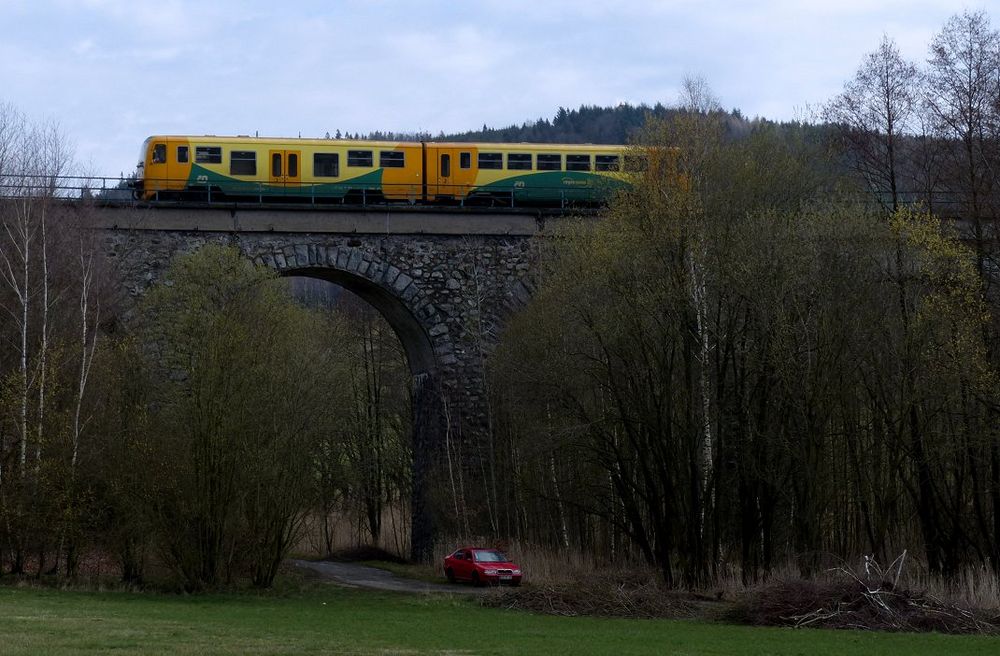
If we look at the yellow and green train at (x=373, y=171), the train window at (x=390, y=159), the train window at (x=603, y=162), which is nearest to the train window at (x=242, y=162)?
the yellow and green train at (x=373, y=171)

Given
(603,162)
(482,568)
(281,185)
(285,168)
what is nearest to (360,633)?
(482,568)

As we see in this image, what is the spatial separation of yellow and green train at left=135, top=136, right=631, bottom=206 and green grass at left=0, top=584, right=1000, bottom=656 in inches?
601

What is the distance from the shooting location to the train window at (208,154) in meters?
37.0

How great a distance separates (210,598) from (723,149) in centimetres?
1548

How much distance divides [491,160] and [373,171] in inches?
140

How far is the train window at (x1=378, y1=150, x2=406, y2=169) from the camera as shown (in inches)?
1510

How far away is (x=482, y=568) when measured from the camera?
3022cm

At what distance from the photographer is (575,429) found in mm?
27781

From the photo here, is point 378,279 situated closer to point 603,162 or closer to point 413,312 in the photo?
point 413,312

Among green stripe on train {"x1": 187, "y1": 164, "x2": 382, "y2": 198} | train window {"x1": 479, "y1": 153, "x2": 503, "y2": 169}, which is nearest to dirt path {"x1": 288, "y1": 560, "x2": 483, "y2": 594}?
green stripe on train {"x1": 187, "y1": 164, "x2": 382, "y2": 198}

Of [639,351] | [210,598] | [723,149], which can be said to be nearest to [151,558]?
[210,598]

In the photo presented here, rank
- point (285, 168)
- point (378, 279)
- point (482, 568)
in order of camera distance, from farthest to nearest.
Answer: point (285, 168) → point (378, 279) → point (482, 568)

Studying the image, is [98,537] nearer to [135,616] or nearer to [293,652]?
[135,616]

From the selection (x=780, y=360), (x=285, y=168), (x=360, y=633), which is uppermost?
(x=285, y=168)
